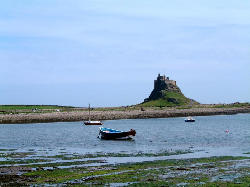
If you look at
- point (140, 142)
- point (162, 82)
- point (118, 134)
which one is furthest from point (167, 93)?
point (140, 142)

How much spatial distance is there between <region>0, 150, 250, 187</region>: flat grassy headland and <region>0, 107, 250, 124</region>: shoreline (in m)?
79.9

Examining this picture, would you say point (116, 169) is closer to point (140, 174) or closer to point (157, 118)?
point (140, 174)

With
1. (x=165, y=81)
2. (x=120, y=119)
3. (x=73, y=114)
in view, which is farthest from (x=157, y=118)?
Answer: (x=165, y=81)

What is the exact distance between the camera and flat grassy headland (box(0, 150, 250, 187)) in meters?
24.3

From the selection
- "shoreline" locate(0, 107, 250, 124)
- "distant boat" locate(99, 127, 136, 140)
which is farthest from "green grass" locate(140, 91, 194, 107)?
"distant boat" locate(99, 127, 136, 140)

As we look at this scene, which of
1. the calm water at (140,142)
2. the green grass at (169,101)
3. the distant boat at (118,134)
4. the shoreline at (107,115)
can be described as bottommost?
the calm water at (140,142)

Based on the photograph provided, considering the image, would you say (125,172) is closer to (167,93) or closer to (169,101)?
(169,101)

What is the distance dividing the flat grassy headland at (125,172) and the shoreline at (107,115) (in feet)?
262

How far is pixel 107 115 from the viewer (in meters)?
131

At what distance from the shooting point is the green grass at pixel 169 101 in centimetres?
17462

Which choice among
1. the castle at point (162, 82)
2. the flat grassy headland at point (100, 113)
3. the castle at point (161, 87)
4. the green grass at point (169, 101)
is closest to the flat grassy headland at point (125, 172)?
the flat grassy headland at point (100, 113)

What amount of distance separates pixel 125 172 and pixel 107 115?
103m

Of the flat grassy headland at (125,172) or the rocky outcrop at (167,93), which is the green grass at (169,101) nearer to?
the rocky outcrop at (167,93)

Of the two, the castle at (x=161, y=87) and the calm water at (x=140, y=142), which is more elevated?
the castle at (x=161, y=87)
